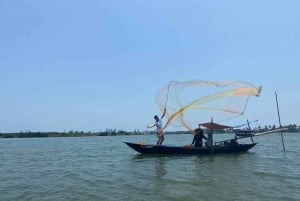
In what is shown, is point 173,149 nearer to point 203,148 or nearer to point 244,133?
point 203,148

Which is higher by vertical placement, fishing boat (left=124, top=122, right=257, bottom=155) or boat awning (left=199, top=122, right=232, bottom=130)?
boat awning (left=199, top=122, right=232, bottom=130)

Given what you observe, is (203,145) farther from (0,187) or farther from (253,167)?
(0,187)

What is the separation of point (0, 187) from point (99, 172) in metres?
5.84

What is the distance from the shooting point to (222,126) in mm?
31031

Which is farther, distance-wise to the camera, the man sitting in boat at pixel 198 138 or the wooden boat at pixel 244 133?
the wooden boat at pixel 244 133

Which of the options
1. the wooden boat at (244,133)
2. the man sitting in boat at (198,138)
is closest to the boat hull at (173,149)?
the man sitting in boat at (198,138)

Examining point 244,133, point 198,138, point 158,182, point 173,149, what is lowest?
point 158,182

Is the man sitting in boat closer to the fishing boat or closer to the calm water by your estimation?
the fishing boat

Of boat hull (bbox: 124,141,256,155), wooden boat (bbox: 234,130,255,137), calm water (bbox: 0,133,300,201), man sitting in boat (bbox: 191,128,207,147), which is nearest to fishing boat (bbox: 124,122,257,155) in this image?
boat hull (bbox: 124,141,256,155)

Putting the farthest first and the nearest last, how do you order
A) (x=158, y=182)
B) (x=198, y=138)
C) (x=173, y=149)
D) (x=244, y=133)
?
1. (x=244, y=133)
2. (x=198, y=138)
3. (x=173, y=149)
4. (x=158, y=182)

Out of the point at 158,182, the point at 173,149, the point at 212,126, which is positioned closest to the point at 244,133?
Answer: the point at 212,126

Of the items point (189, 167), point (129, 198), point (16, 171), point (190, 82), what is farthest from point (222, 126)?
point (129, 198)

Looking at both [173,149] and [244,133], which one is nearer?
[173,149]

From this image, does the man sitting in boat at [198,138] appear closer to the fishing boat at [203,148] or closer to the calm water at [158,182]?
the fishing boat at [203,148]
